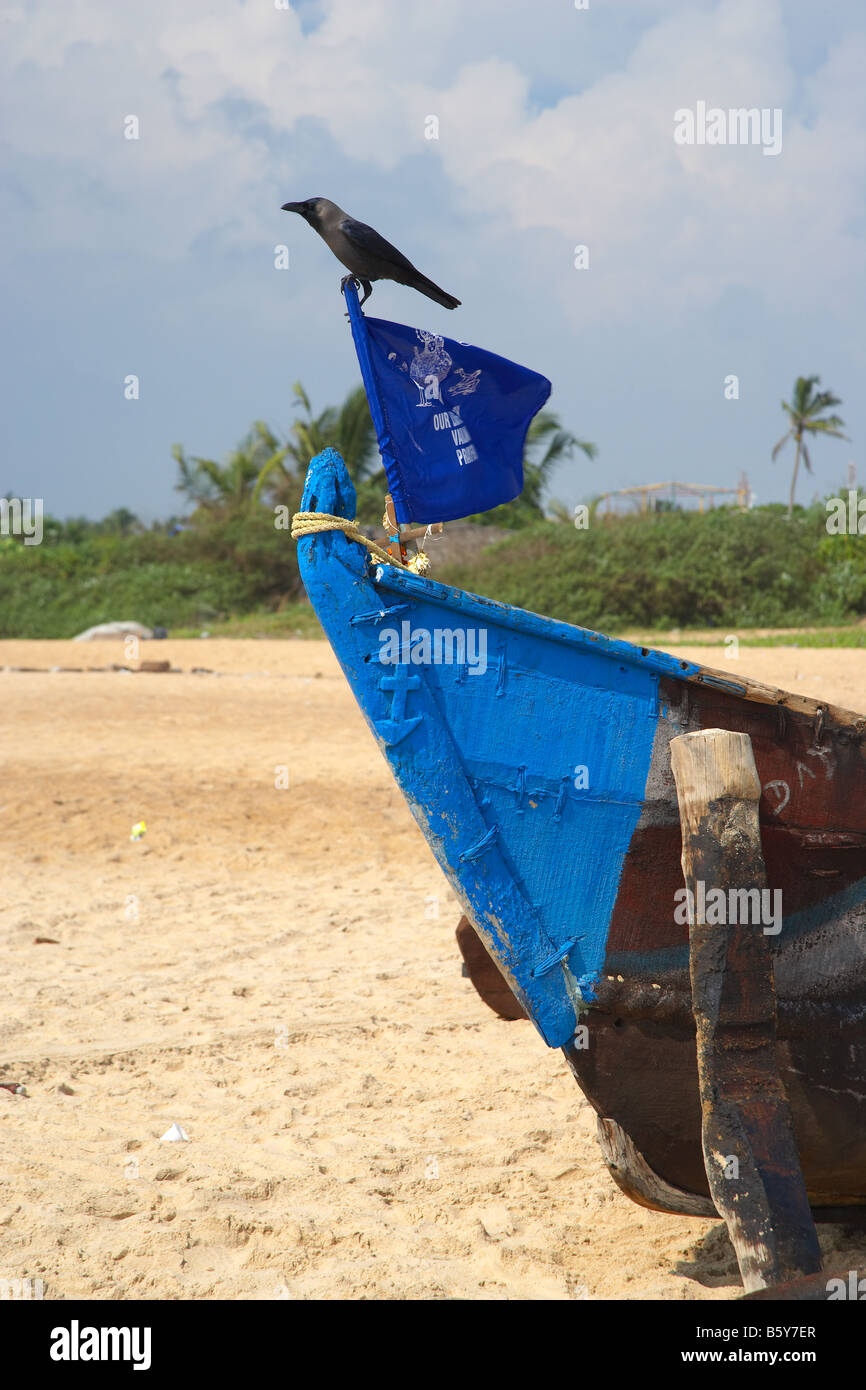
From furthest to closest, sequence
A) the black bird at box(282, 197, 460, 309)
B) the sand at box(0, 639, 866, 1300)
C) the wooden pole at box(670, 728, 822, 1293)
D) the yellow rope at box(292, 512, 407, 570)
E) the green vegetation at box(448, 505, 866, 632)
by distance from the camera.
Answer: the green vegetation at box(448, 505, 866, 632) < the black bird at box(282, 197, 460, 309) < the sand at box(0, 639, 866, 1300) < the yellow rope at box(292, 512, 407, 570) < the wooden pole at box(670, 728, 822, 1293)

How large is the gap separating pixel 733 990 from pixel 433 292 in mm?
2225

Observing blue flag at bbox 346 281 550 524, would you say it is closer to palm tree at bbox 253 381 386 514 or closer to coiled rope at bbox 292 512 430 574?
coiled rope at bbox 292 512 430 574

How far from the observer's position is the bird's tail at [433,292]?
343cm

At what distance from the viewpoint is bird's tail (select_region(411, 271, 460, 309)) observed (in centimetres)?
343

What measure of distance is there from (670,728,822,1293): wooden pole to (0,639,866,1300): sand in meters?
0.60

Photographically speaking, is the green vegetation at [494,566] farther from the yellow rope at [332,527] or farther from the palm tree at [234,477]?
the yellow rope at [332,527]

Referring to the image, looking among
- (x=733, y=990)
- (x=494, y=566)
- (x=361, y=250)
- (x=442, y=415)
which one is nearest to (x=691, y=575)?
(x=494, y=566)

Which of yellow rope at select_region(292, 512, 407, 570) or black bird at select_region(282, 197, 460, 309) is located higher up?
black bird at select_region(282, 197, 460, 309)

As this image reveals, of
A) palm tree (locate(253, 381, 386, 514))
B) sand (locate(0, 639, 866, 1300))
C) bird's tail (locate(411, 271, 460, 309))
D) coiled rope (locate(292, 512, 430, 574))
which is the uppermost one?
palm tree (locate(253, 381, 386, 514))

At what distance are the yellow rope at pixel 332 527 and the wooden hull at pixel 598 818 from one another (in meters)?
0.03

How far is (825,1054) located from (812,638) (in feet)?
51.6

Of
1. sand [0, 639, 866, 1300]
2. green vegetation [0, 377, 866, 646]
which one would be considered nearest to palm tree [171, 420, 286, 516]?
green vegetation [0, 377, 866, 646]

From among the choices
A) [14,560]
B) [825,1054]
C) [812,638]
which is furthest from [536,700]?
[14,560]

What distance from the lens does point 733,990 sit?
2650mm
